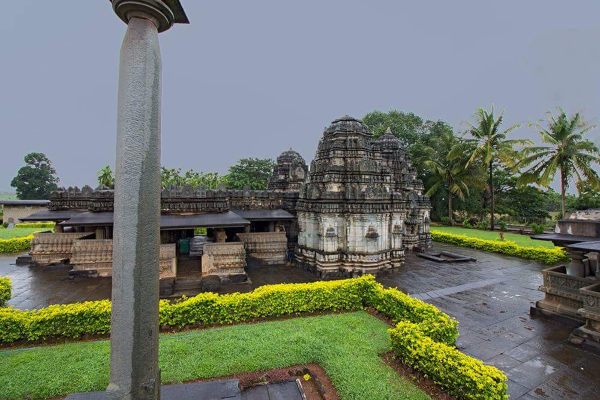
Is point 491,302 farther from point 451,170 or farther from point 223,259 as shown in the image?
point 451,170

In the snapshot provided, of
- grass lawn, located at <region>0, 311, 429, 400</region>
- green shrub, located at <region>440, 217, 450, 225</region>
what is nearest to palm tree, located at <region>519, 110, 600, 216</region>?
green shrub, located at <region>440, 217, 450, 225</region>

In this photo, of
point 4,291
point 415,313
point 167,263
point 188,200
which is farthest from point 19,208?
point 415,313

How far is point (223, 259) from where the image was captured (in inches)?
513

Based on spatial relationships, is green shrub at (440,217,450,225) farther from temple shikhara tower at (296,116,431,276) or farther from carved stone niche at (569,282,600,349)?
carved stone niche at (569,282,600,349)

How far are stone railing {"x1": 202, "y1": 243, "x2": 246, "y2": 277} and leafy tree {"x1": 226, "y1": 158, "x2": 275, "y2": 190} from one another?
40254 millimetres

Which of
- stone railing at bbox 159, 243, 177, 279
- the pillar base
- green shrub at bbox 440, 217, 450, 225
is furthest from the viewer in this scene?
green shrub at bbox 440, 217, 450, 225

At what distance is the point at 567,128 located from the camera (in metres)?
23.3

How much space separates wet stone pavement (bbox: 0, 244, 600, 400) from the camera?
6207 millimetres

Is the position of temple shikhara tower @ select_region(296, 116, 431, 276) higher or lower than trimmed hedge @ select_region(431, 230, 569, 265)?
higher

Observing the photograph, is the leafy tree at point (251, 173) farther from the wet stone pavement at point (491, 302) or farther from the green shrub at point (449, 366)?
the green shrub at point (449, 366)

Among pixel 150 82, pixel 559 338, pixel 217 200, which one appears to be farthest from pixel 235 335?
pixel 217 200

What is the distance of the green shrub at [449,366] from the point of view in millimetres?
4863

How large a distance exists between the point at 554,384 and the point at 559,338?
278cm

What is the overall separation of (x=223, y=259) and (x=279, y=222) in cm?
614
